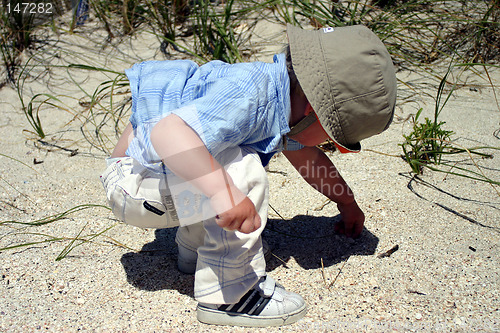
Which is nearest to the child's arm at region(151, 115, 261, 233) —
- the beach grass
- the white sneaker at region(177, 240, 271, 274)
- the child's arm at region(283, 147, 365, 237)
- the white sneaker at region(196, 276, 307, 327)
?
the white sneaker at region(196, 276, 307, 327)

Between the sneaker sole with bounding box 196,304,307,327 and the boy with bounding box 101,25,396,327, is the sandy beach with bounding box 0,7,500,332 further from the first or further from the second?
the boy with bounding box 101,25,396,327

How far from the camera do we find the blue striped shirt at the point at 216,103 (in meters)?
1.25

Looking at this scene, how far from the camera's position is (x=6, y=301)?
1.49 meters

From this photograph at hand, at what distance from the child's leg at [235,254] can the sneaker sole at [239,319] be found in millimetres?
57

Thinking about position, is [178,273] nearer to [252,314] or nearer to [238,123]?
[252,314]

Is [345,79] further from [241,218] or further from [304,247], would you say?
[304,247]

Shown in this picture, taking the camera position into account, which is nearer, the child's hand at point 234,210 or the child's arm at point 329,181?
the child's hand at point 234,210

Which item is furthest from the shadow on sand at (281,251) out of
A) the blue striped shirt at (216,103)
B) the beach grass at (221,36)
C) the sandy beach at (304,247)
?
the beach grass at (221,36)

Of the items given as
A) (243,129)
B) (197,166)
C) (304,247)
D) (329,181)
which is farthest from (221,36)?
(197,166)

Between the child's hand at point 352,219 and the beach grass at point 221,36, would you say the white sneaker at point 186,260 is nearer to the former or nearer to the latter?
the child's hand at point 352,219

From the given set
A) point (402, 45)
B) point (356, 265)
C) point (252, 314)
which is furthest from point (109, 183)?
point (402, 45)

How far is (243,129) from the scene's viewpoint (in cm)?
130

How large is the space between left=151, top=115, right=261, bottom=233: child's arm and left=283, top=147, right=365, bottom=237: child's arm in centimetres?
57

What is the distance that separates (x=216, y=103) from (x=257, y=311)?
65 centimetres
